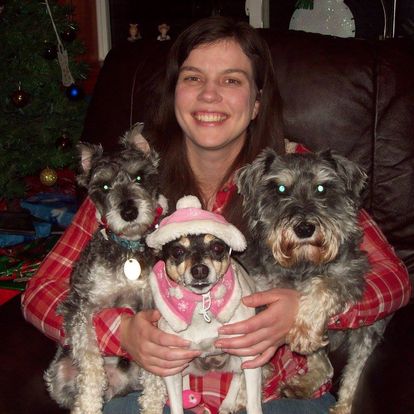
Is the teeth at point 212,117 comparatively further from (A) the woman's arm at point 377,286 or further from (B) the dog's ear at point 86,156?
(A) the woman's arm at point 377,286

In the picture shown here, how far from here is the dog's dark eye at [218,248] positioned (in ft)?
6.82

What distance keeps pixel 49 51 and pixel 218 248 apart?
4.09 meters

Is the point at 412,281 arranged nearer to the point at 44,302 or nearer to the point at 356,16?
the point at 44,302

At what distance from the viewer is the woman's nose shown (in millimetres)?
2809

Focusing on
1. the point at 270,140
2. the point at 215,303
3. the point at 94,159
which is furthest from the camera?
the point at 270,140

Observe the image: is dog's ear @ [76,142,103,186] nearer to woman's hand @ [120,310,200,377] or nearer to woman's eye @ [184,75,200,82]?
woman's eye @ [184,75,200,82]

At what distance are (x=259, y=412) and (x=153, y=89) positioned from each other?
2.00 meters

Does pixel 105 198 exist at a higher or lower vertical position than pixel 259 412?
higher

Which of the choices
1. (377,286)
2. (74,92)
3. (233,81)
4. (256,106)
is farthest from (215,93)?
(74,92)

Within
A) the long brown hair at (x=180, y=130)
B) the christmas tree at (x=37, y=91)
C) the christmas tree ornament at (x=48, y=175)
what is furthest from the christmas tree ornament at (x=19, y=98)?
the long brown hair at (x=180, y=130)

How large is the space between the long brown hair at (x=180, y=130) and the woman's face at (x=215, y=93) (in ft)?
0.23

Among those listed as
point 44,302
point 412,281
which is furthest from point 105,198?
point 412,281

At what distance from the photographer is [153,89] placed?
338 centimetres

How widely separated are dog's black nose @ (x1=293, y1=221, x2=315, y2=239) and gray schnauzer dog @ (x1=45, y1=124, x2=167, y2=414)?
67 centimetres
